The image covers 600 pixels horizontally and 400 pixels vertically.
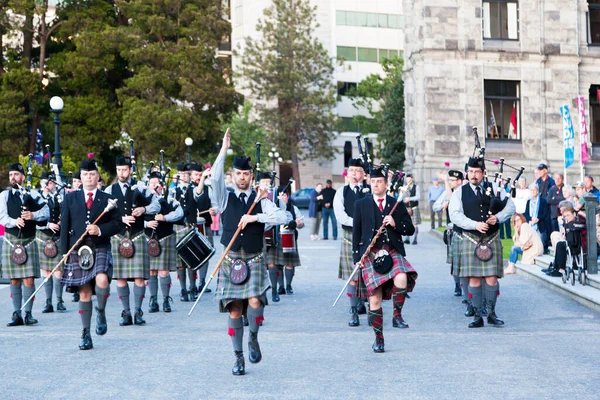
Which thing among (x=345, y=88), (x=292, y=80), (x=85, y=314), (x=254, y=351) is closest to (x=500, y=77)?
(x=292, y=80)

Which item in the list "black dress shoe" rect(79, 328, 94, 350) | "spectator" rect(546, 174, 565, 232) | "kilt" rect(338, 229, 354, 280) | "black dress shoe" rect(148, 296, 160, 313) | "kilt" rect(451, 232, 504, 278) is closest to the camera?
"black dress shoe" rect(79, 328, 94, 350)

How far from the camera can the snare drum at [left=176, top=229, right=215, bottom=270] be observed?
33.8 ft

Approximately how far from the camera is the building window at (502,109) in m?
38.3

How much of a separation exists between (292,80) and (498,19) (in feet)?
75.0

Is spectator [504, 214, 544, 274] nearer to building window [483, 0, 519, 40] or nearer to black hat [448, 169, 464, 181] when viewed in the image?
black hat [448, 169, 464, 181]

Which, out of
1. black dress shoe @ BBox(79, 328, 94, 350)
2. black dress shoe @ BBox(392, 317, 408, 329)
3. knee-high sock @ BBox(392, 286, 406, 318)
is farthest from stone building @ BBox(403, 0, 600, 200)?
black dress shoe @ BBox(79, 328, 94, 350)

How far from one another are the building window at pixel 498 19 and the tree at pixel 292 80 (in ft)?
72.6

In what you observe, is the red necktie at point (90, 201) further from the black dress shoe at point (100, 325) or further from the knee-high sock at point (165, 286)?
the knee-high sock at point (165, 286)

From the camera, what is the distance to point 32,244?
1164 centimetres

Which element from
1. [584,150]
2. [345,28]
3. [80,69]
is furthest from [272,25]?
[584,150]

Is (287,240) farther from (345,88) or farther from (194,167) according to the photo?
(345,88)

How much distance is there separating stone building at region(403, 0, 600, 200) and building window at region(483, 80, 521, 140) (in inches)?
1.6

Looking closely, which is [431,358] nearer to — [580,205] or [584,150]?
[580,205]

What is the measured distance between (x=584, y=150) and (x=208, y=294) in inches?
460
